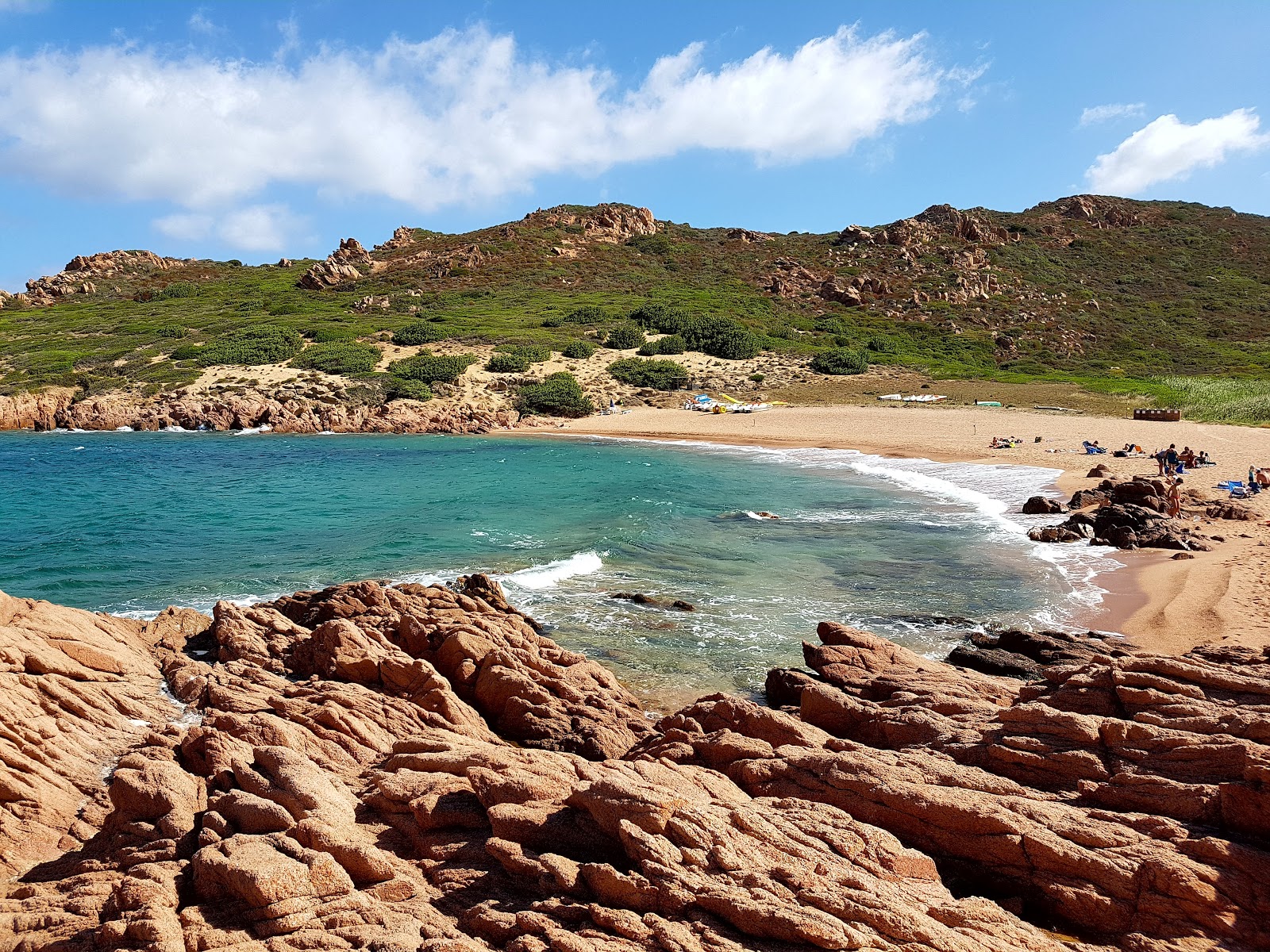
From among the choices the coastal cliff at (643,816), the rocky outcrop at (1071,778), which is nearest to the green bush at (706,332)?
the coastal cliff at (643,816)

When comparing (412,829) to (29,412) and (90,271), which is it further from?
(90,271)

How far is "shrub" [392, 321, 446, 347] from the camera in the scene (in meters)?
67.9

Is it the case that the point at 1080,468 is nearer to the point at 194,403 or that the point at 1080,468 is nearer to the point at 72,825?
the point at 72,825

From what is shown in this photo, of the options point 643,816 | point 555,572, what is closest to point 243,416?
point 555,572

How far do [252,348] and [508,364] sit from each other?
22.1 meters

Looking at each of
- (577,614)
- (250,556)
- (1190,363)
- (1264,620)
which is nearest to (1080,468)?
(1264,620)

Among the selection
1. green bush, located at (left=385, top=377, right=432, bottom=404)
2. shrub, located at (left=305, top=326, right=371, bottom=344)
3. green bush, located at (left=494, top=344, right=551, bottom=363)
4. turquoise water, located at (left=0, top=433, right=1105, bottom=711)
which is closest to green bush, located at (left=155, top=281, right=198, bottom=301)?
shrub, located at (left=305, top=326, right=371, bottom=344)

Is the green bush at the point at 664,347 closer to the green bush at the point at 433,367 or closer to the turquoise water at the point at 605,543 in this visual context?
the green bush at the point at 433,367

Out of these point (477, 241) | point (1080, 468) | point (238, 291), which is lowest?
point (1080, 468)

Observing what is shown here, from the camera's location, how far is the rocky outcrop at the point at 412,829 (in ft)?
16.5

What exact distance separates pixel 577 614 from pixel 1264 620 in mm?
12708

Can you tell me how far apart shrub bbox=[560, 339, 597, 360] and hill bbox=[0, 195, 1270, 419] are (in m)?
1.06

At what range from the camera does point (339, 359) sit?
6303cm

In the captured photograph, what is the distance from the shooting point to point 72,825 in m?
7.32
